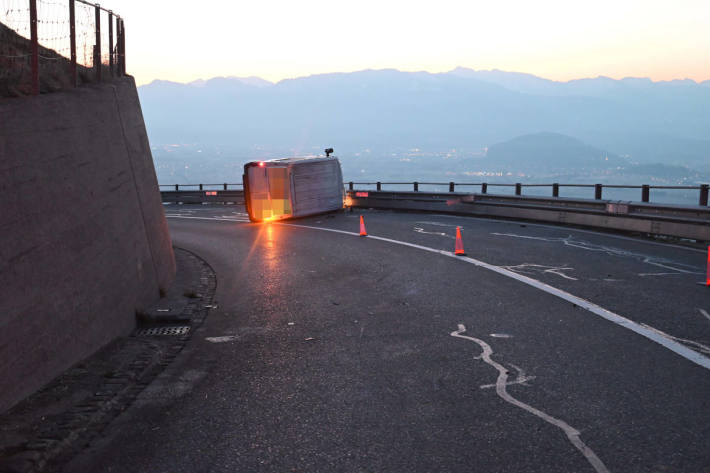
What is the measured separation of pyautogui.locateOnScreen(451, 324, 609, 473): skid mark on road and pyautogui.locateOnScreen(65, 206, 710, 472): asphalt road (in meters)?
0.02

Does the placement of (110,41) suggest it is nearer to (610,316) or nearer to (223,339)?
(223,339)

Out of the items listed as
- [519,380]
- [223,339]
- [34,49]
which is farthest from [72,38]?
[519,380]

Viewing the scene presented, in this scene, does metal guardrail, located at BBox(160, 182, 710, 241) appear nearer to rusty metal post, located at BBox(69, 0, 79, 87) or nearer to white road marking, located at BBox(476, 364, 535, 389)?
white road marking, located at BBox(476, 364, 535, 389)

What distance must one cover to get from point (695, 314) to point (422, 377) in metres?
4.67

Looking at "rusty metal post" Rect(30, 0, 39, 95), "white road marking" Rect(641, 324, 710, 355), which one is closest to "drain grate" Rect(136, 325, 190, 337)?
"rusty metal post" Rect(30, 0, 39, 95)

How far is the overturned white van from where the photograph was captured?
77.6 feet

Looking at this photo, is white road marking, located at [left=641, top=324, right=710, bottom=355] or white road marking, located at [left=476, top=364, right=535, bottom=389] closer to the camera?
white road marking, located at [left=476, top=364, right=535, bottom=389]

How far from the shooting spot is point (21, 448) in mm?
4449

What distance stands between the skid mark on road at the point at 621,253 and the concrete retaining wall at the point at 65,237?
30.8 ft

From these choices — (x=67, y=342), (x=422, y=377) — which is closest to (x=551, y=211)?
(x=422, y=377)

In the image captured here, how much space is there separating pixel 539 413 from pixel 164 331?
5.06 meters

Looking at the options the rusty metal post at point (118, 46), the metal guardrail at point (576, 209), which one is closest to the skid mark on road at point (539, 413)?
the rusty metal post at point (118, 46)

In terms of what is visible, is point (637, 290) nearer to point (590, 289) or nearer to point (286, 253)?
point (590, 289)

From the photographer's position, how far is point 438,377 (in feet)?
20.0
